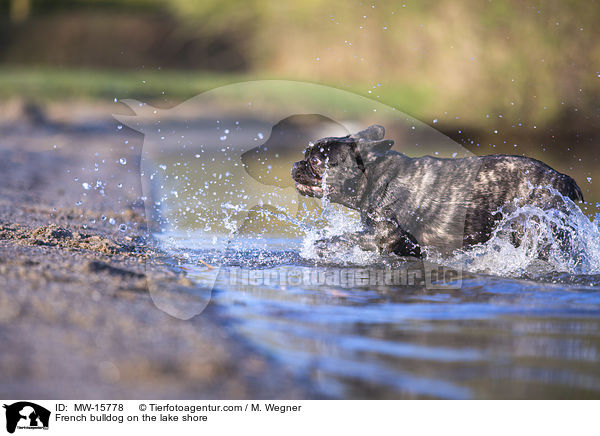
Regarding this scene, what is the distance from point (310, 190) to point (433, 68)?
36.9 ft

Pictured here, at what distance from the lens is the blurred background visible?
49.0 ft

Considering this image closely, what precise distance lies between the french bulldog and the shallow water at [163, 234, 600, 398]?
0.98ft

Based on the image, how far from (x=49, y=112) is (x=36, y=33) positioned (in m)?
16.1

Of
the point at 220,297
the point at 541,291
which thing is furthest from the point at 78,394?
the point at 541,291

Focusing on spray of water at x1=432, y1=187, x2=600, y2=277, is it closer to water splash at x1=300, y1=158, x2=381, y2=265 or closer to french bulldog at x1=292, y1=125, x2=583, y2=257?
french bulldog at x1=292, y1=125, x2=583, y2=257

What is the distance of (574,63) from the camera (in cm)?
1512

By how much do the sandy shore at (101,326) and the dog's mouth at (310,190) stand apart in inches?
54.4

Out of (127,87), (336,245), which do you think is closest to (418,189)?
(336,245)
